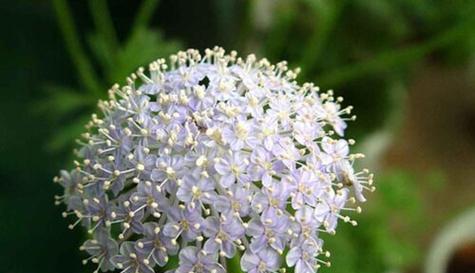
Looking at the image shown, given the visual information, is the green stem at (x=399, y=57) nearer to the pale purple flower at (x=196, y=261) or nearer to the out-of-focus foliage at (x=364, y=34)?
the out-of-focus foliage at (x=364, y=34)

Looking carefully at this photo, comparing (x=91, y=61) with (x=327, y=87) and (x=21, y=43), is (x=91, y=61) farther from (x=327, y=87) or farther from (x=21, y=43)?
(x=327, y=87)

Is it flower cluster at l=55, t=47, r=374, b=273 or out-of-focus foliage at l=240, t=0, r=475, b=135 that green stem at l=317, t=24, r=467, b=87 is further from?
flower cluster at l=55, t=47, r=374, b=273

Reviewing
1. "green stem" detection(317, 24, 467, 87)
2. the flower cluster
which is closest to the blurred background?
"green stem" detection(317, 24, 467, 87)

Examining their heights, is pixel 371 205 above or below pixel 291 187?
above

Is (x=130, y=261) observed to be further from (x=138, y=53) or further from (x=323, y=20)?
(x=323, y=20)

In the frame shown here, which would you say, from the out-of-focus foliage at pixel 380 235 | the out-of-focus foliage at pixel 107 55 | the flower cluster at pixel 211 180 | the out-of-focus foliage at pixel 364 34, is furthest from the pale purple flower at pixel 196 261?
the out-of-focus foliage at pixel 364 34

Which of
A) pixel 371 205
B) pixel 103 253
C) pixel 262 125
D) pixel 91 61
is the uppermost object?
pixel 91 61

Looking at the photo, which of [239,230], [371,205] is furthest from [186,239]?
[371,205]
